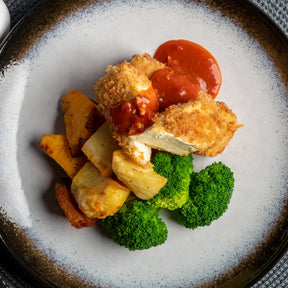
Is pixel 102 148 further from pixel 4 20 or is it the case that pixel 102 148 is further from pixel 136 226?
pixel 4 20

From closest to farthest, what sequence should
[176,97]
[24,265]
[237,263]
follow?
[176,97] → [24,265] → [237,263]

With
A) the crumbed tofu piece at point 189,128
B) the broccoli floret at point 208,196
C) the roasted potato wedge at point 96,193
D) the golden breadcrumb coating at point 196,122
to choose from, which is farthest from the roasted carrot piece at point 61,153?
the broccoli floret at point 208,196

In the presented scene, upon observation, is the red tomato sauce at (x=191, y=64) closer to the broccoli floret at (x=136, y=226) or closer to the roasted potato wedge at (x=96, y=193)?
the roasted potato wedge at (x=96, y=193)

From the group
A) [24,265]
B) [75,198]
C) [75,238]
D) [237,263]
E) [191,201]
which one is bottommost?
[24,265]

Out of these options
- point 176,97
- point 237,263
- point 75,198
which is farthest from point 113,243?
point 176,97

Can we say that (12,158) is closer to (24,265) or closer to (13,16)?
(24,265)

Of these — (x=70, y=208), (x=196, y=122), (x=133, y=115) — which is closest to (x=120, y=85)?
(x=133, y=115)
